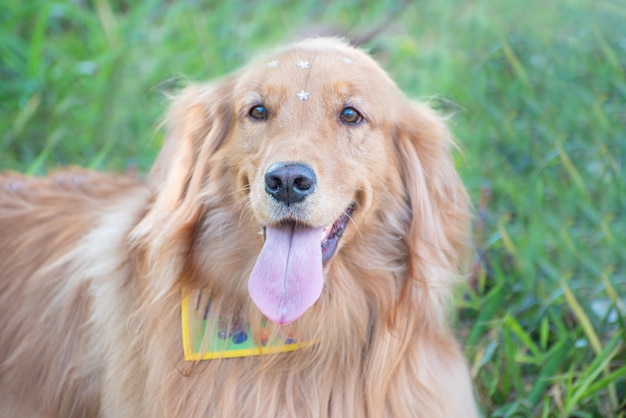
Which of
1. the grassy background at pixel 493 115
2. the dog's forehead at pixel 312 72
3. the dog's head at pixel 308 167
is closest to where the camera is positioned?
the dog's head at pixel 308 167

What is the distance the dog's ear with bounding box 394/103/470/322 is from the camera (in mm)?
3299

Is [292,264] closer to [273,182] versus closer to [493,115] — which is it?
[273,182]

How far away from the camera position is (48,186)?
4074mm

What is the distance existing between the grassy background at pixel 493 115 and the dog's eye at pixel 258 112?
3.12 ft

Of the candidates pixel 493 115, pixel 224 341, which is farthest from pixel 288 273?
pixel 493 115

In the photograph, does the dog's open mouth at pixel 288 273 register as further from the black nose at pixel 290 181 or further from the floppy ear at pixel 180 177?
the floppy ear at pixel 180 177

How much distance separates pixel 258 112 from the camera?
325 centimetres

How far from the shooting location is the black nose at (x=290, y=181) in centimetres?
294

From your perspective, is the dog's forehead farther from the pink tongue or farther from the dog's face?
the pink tongue

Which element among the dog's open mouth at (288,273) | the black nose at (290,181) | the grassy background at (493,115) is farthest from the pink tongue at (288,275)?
the grassy background at (493,115)

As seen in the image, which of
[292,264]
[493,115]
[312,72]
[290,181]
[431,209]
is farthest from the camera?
[493,115]

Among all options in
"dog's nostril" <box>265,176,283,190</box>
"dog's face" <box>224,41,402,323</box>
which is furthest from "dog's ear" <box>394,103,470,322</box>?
"dog's nostril" <box>265,176,283,190</box>

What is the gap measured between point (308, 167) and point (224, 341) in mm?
779

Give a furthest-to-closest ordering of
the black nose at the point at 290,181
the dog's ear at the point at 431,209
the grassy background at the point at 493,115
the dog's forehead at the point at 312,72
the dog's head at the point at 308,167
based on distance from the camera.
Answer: the grassy background at the point at 493,115, the dog's ear at the point at 431,209, the dog's forehead at the point at 312,72, the dog's head at the point at 308,167, the black nose at the point at 290,181
